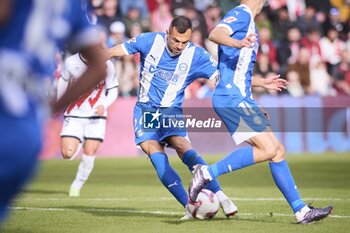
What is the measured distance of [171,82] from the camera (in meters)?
10.9

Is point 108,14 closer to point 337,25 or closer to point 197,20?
point 197,20

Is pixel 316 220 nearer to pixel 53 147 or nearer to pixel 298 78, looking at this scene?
pixel 53 147

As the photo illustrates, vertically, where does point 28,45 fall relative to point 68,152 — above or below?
above

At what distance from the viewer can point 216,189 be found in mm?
10445

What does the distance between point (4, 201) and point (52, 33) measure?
32.2 inches

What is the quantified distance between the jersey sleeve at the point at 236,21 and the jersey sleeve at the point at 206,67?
130 cm

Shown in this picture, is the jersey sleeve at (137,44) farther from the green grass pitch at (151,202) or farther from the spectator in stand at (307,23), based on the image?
the spectator in stand at (307,23)

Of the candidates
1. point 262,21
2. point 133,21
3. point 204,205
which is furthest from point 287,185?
point 262,21

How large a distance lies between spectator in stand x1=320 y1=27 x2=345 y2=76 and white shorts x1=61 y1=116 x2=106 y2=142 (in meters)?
13.4

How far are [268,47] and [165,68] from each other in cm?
1576

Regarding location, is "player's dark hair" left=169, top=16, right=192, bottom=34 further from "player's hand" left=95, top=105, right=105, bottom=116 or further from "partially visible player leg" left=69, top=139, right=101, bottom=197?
"player's hand" left=95, top=105, right=105, bottom=116

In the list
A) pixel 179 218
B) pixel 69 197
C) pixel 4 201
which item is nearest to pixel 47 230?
pixel 179 218

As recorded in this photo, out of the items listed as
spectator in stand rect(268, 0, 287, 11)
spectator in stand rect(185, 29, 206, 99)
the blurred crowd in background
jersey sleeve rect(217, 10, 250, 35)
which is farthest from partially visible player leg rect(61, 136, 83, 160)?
spectator in stand rect(268, 0, 287, 11)

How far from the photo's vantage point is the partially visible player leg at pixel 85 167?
14.2 metres
